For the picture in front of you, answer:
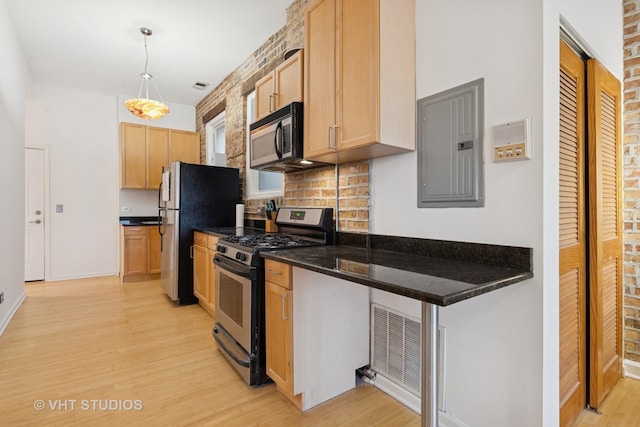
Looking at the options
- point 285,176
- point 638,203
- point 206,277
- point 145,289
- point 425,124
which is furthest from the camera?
point 145,289

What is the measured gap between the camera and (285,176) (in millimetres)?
3117

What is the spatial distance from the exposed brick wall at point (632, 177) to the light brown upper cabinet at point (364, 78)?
5.16ft

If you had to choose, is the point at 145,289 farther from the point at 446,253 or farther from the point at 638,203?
the point at 638,203

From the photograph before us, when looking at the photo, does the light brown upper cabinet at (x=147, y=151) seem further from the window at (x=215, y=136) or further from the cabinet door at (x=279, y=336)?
the cabinet door at (x=279, y=336)

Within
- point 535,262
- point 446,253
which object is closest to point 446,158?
point 446,253

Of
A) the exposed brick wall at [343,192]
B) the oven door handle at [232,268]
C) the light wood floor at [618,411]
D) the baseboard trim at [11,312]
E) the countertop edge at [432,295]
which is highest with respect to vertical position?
the exposed brick wall at [343,192]

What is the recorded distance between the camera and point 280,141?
7.89ft

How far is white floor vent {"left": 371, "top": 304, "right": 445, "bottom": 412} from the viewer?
1821mm

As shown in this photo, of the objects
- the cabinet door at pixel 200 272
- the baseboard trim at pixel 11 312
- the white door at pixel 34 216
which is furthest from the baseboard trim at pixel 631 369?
the white door at pixel 34 216

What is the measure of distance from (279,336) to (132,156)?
4.55 metres

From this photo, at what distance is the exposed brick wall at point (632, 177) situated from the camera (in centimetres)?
216

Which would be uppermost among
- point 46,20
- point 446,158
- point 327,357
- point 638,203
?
point 46,20

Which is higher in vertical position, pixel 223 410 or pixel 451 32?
pixel 451 32

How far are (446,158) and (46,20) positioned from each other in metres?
4.05
